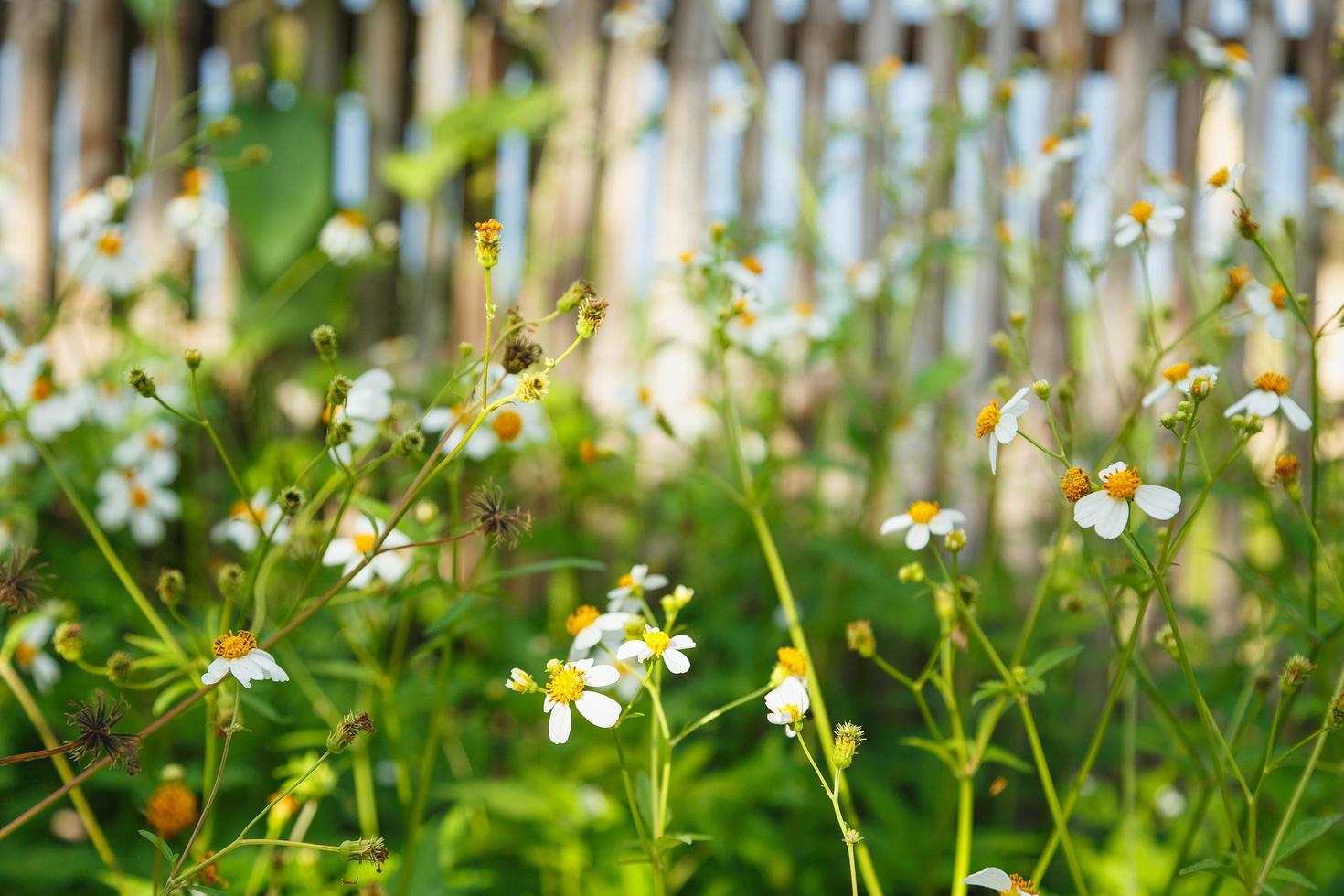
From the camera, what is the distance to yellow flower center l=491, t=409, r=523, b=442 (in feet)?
3.63

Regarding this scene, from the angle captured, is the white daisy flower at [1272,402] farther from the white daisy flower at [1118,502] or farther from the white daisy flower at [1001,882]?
the white daisy flower at [1001,882]

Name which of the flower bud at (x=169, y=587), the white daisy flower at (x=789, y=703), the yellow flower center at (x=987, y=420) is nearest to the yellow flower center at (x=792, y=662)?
the white daisy flower at (x=789, y=703)

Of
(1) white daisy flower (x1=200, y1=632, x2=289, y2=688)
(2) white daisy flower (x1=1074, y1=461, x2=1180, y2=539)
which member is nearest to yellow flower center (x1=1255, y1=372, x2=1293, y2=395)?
(2) white daisy flower (x1=1074, y1=461, x2=1180, y2=539)

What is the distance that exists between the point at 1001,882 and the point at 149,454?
1393 millimetres

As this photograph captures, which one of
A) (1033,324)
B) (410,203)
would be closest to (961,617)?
(1033,324)

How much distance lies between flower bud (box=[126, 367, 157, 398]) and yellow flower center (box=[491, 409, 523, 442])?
0.38m

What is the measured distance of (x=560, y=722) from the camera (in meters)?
0.73

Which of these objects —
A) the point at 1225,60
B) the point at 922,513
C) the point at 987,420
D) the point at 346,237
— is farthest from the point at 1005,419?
the point at 346,237

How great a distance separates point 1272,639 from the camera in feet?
3.34

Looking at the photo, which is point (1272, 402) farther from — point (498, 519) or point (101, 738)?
point (101, 738)

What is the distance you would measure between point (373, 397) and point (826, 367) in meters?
1.60

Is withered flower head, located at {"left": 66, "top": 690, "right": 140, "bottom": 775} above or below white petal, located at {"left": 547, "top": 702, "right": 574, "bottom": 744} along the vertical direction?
above

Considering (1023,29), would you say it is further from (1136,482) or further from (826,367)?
(1136,482)

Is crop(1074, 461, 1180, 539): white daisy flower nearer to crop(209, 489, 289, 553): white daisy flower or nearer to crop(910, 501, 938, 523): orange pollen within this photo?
crop(910, 501, 938, 523): orange pollen
